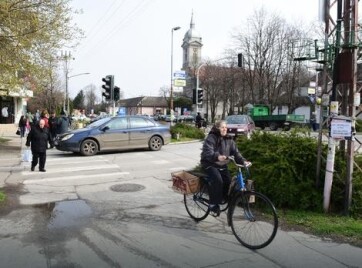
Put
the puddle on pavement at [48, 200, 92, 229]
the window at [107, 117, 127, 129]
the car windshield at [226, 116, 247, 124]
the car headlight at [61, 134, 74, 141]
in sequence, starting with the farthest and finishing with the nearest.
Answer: the car windshield at [226, 116, 247, 124] < the window at [107, 117, 127, 129] < the car headlight at [61, 134, 74, 141] < the puddle on pavement at [48, 200, 92, 229]

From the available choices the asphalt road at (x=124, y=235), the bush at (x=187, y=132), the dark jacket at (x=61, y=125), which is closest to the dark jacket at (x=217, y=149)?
the asphalt road at (x=124, y=235)

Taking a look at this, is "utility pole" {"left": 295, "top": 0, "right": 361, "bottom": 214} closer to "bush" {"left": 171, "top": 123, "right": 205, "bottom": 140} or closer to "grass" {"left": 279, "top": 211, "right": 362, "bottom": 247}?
"grass" {"left": 279, "top": 211, "right": 362, "bottom": 247}

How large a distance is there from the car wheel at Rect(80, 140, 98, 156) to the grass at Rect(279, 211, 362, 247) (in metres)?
10.0

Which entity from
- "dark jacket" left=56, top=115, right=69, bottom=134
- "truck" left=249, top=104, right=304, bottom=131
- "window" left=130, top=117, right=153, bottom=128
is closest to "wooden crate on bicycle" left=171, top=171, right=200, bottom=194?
"window" left=130, top=117, right=153, bottom=128

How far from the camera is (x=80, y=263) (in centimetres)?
473

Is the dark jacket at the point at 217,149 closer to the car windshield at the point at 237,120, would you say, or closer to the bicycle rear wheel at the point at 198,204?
the bicycle rear wheel at the point at 198,204

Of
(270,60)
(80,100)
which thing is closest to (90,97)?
(80,100)

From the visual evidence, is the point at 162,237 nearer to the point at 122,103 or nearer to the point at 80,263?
the point at 80,263

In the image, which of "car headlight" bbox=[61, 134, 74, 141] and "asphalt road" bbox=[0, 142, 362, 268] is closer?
"asphalt road" bbox=[0, 142, 362, 268]

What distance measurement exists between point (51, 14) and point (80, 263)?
48.0 ft

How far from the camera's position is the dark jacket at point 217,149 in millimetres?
6121

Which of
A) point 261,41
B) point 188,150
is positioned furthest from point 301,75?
point 188,150

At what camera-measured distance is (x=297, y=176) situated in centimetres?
734

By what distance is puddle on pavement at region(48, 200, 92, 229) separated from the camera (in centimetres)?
643
